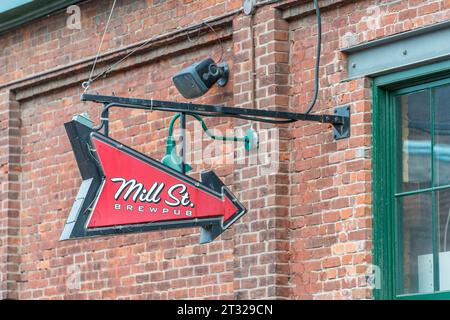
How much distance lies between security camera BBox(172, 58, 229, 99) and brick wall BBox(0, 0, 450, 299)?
0.18 m

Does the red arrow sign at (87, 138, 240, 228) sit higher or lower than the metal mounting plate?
lower

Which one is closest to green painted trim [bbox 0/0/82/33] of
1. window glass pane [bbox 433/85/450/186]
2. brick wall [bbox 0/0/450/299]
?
brick wall [bbox 0/0/450/299]

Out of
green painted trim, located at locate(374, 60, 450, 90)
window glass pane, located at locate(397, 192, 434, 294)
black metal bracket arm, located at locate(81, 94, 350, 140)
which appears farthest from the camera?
window glass pane, located at locate(397, 192, 434, 294)

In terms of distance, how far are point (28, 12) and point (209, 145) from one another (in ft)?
9.10

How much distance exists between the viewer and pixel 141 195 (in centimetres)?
910

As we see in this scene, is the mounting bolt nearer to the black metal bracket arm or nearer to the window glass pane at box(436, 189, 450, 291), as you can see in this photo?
the black metal bracket arm

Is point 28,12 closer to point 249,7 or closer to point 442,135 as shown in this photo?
point 249,7

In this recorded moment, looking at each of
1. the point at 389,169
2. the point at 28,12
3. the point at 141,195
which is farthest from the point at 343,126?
the point at 28,12

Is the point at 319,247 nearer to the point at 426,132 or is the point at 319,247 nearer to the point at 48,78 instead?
the point at 426,132

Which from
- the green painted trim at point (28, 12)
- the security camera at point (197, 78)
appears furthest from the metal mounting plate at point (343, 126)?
the green painted trim at point (28, 12)

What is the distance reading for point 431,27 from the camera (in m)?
9.39

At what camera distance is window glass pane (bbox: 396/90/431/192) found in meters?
9.63

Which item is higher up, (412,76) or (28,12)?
(28,12)

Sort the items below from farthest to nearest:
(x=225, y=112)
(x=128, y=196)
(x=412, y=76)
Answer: (x=412, y=76)
(x=225, y=112)
(x=128, y=196)
